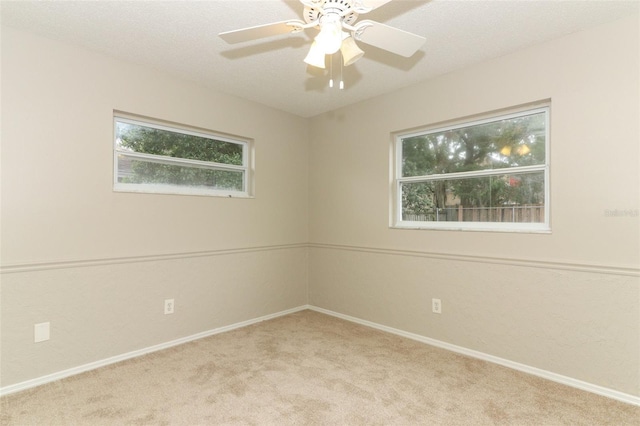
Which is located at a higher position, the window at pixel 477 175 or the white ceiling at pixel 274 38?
the white ceiling at pixel 274 38

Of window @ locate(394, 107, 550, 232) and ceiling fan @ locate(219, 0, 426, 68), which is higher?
ceiling fan @ locate(219, 0, 426, 68)

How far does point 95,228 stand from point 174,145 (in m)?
1.01

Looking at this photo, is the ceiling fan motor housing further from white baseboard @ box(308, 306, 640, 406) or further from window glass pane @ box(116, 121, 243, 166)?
white baseboard @ box(308, 306, 640, 406)

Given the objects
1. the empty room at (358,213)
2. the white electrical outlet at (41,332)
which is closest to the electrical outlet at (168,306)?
the empty room at (358,213)

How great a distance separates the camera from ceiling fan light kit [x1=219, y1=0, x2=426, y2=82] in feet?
5.01

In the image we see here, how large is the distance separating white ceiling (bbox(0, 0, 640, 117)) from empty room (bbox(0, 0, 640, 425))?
0.07 feet

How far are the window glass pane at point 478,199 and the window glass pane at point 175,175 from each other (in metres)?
1.84

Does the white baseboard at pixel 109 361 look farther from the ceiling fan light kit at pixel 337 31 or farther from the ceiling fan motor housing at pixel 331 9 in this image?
the ceiling fan motor housing at pixel 331 9

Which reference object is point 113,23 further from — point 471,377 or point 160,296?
point 471,377

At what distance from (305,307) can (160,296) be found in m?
1.81

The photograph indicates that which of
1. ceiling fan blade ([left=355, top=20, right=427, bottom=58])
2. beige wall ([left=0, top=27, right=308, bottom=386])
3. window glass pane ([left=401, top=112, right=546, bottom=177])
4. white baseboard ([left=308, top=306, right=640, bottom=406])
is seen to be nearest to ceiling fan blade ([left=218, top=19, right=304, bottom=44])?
ceiling fan blade ([left=355, top=20, right=427, bottom=58])

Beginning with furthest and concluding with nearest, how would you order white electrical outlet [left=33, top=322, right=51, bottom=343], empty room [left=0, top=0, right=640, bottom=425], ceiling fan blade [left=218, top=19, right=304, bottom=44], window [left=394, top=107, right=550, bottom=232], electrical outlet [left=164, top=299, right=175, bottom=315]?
electrical outlet [left=164, top=299, right=175, bottom=315], window [left=394, top=107, right=550, bottom=232], white electrical outlet [left=33, top=322, right=51, bottom=343], empty room [left=0, top=0, right=640, bottom=425], ceiling fan blade [left=218, top=19, right=304, bottom=44]

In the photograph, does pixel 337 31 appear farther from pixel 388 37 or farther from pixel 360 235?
pixel 360 235

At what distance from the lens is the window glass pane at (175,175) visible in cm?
288
